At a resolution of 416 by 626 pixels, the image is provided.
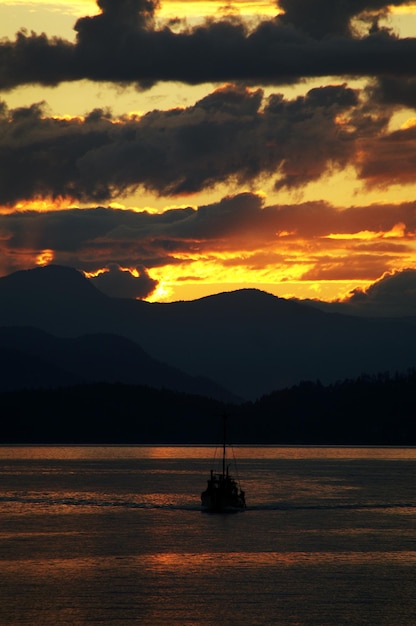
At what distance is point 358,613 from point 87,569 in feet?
118

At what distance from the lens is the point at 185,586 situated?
12488 centimetres

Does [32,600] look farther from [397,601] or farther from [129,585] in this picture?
[397,601]

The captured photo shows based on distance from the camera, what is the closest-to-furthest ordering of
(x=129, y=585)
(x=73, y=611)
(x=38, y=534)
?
1. (x=73, y=611)
2. (x=129, y=585)
3. (x=38, y=534)

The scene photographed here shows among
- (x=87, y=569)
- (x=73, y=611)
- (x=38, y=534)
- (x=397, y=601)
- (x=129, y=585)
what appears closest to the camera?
(x=73, y=611)

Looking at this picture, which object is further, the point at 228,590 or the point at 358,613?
the point at 228,590

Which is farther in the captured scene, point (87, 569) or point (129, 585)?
point (87, 569)

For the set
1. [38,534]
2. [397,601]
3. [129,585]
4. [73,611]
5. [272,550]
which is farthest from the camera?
[38,534]

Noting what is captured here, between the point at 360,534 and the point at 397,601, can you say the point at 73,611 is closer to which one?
the point at 397,601

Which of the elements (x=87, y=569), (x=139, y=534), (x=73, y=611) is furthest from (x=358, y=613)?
(x=139, y=534)

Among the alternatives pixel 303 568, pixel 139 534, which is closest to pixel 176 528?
pixel 139 534

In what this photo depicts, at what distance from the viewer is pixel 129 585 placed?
125188mm

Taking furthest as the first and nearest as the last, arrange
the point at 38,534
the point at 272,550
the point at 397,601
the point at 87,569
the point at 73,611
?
the point at 38,534 → the point at 272,550 → the point at 87,569 → the point at 397,601 → the point at 73,611

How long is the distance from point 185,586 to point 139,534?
1867 inches

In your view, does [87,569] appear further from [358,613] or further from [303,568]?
[358,613]
